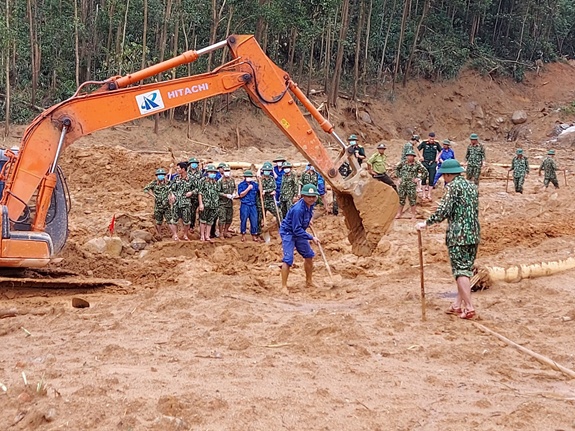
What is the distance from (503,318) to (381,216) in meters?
2.69

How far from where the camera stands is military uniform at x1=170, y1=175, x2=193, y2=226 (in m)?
14.3

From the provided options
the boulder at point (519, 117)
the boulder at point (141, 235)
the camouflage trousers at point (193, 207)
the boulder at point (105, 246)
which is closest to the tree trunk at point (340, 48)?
the boulder at point (519, 117)

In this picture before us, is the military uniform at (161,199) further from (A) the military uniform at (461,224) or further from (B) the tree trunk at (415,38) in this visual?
(B) the tree trunk at (415,38)

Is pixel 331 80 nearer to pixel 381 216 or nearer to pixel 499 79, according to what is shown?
pixel 499 79

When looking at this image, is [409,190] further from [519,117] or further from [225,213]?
[519,117]

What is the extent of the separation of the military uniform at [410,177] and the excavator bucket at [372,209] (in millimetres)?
5397

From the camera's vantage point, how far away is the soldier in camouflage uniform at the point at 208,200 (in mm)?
14195

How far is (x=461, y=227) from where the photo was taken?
8094mm

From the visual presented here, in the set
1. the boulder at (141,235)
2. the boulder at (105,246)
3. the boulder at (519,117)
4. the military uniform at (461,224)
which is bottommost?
the boulder at (141,235)

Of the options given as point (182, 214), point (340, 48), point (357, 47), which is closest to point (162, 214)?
point (182, 214)

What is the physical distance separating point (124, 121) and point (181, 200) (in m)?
4.40

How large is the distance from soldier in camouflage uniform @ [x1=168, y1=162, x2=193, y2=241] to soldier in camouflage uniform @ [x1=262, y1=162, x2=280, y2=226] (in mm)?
1557

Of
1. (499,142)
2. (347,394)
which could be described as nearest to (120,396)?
(347,394)

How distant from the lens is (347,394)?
17.9 ft
